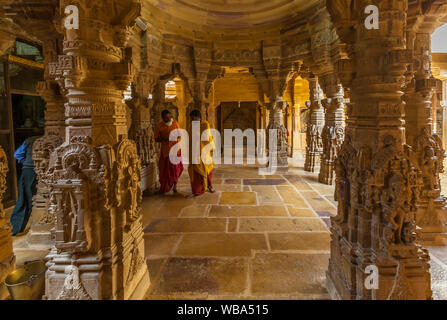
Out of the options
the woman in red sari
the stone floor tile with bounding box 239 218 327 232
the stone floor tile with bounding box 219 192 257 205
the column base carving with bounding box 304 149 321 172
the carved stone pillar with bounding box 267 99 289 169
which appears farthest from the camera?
the column base carving with bounding box 304 149 321 172

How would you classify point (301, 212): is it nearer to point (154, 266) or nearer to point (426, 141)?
point (426, 141)

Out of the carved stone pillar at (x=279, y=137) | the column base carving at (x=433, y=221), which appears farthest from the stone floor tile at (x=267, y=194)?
the column base carving at (x=433, y=221)

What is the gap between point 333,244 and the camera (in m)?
2.33

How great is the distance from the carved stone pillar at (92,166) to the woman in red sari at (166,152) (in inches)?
132

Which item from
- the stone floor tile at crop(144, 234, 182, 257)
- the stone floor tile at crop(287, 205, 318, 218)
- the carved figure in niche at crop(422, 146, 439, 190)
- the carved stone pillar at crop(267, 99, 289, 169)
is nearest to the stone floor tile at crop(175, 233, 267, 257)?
the stone floor tile at crop(144, 234, 182, 257)

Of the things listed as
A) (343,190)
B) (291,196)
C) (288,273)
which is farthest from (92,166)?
(291,196)

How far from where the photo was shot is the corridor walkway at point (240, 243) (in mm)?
2383

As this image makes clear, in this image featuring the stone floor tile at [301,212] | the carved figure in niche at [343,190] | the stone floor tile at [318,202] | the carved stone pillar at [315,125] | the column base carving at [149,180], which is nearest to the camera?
the carved figure in niche at [343,190]

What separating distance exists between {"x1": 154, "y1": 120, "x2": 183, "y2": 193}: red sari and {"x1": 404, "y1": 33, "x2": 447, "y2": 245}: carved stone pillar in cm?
415

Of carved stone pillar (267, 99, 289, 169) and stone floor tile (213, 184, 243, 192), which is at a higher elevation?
carved stone pillar (267, 99, 289, 169)

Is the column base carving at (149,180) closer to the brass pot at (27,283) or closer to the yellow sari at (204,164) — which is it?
the yellow sari at (204,164)

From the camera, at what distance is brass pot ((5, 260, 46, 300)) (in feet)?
6.87

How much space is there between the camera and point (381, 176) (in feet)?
5.81

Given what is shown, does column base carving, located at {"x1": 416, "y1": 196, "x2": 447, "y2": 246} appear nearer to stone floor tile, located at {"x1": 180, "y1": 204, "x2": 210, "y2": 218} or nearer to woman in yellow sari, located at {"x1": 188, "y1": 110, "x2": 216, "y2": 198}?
stone floor tile, located at {"x1": 180, "y1": 204, "x2": 210, "y2": 218}
